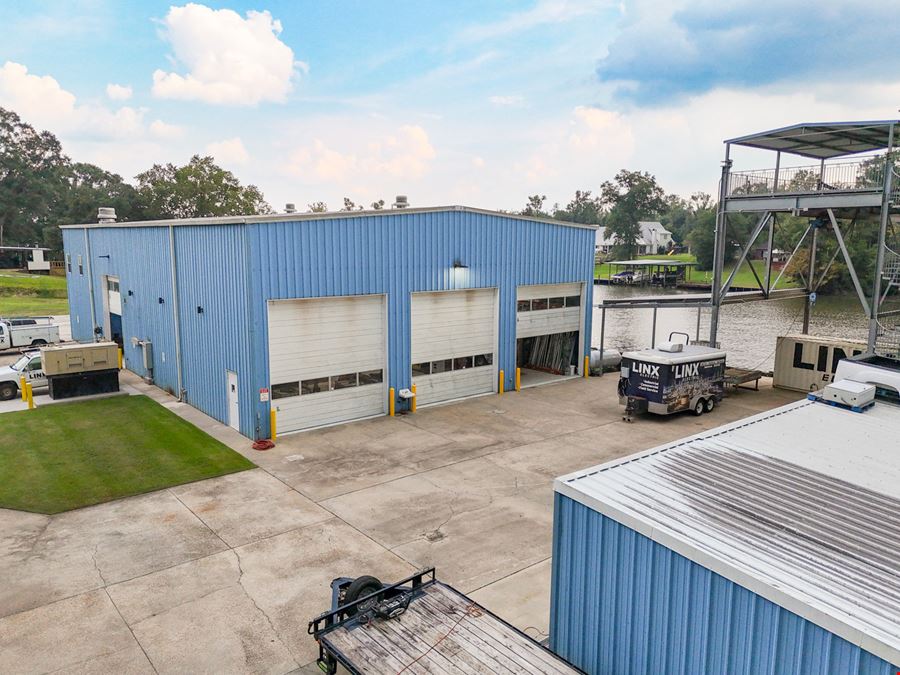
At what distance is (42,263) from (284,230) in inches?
2592

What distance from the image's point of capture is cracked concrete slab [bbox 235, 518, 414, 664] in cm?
918

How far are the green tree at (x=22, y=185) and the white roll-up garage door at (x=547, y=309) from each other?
86.2 metres

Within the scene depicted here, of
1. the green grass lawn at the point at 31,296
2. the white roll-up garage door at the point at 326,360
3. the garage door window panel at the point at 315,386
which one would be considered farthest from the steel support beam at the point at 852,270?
the green grass lawn at the point at 31,296

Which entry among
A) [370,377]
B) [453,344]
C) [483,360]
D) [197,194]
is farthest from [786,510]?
[197,194]

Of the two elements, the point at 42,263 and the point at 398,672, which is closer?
the point at 398,672

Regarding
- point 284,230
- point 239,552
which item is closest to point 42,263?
point 284,230

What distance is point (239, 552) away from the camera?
36.8 feet

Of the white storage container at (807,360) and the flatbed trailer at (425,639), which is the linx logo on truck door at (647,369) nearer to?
the white storage container at (807,360)

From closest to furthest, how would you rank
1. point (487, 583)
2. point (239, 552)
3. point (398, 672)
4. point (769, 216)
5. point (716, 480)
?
point (398, 672), point (716, 480), point (487, 583), point (239, 552), point (769, 216)

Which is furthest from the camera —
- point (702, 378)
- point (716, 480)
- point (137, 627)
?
point (702, 378)

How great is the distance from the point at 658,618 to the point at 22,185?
10305 cm

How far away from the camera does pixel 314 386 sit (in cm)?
1844

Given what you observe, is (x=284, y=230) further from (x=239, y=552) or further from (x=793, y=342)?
(x=793, y=342)

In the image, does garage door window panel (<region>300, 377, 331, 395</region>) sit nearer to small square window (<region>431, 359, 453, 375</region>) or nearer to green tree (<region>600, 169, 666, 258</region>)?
small square window (<region>431, 359, 453, 375</region>)
